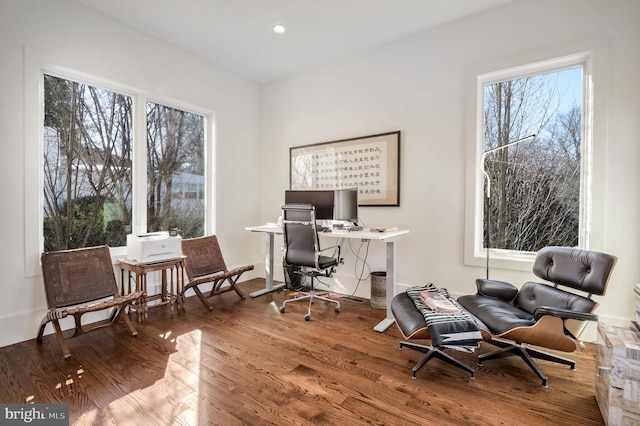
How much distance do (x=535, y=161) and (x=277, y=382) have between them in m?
3.07

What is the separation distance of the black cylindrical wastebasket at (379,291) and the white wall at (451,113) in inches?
11.5

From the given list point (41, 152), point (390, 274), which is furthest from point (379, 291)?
point (41, 152)

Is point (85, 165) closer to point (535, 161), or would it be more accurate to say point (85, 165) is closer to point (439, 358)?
point (439, 358)

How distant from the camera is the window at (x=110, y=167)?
2959mm

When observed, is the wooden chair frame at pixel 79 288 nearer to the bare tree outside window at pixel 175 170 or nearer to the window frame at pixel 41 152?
the window frame at pixel 41 152

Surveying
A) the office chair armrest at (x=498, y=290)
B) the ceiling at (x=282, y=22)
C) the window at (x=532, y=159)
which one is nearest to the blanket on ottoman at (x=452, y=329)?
the office chair armrest at (x=498, y=290)

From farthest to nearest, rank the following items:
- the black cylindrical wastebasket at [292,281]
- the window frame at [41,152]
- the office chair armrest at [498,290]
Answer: the black cylindrical wastebasket at [292,281] < the window frame at [41,152] < the office chair armrest at [498,290]

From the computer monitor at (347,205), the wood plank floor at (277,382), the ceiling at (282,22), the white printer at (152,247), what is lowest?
the wood plank floor at (277,382)

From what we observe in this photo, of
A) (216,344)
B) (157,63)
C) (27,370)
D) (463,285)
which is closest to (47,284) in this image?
(27,370)

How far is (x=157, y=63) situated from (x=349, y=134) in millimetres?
2451

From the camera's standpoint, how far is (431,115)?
3438 millimetres

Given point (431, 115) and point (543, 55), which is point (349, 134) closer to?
point (431, 115)

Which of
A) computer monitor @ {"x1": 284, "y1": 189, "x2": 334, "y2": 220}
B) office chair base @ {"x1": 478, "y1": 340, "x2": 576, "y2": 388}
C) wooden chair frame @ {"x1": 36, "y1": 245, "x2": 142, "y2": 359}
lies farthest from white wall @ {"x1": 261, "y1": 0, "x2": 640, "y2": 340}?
wooden chair frame @ {"x1": 36, "y1": 245, "x2": 142, "y2": 359}

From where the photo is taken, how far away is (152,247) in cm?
317
